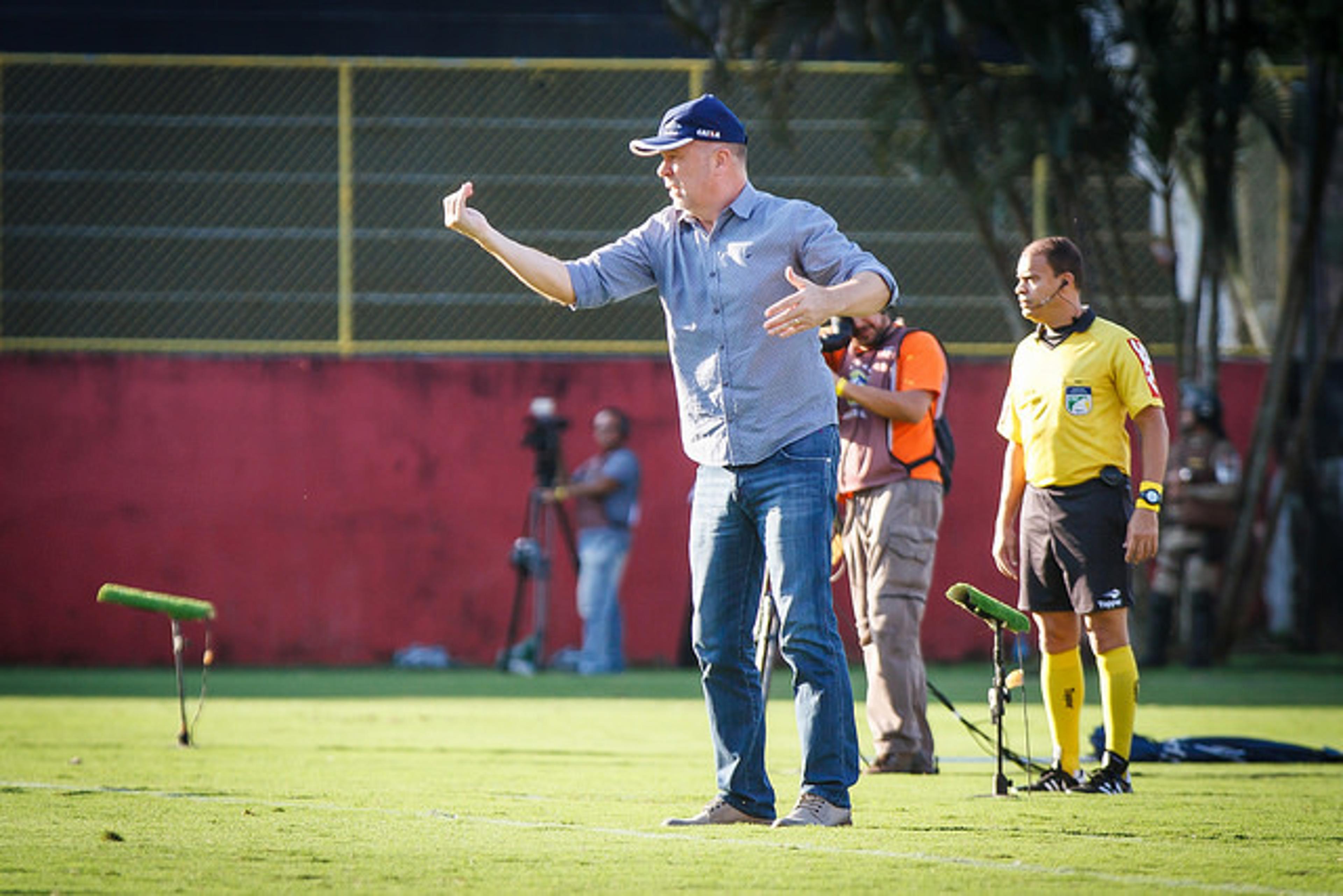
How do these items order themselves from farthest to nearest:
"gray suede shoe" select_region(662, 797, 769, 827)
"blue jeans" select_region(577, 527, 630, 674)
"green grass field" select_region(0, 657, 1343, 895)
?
"blue jeans" select_region(577, 527, 630, 674) < "gray suede shoe" select_region(662, 797, 769, 827) < "green grass field" select_region(0, 657, 1343, 895)

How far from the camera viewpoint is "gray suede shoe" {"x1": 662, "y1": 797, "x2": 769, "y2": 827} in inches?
265

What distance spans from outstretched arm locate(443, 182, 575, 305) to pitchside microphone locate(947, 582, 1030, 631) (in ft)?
5.72

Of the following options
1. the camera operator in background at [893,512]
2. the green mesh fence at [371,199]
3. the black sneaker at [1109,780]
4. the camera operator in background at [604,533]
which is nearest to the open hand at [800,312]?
the black sneaker at [1109,780]

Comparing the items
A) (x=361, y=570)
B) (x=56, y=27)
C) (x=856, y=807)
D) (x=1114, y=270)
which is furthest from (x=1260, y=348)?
(x=856, y=807)

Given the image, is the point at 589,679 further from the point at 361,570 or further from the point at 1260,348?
the point at 1260,348

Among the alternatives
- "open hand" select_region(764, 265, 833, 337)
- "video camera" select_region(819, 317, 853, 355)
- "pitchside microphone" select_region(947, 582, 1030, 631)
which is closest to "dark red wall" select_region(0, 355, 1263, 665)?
"video camera" select_region(819, 317, 853, 355)

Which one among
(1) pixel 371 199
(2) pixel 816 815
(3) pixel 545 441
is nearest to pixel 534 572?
(3) pixel 545 441

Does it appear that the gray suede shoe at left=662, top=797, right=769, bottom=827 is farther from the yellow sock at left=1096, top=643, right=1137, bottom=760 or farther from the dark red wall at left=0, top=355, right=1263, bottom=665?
the dark red wall at left=0, top=355, right=1263, bottom=665

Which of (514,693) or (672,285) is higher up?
(672,285)

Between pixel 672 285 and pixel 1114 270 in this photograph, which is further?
pixel 1114 270

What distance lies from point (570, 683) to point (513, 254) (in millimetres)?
9886

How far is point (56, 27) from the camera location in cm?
2167

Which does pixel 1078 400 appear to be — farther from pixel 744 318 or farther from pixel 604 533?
pixel 604 533

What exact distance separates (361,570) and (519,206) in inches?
131
